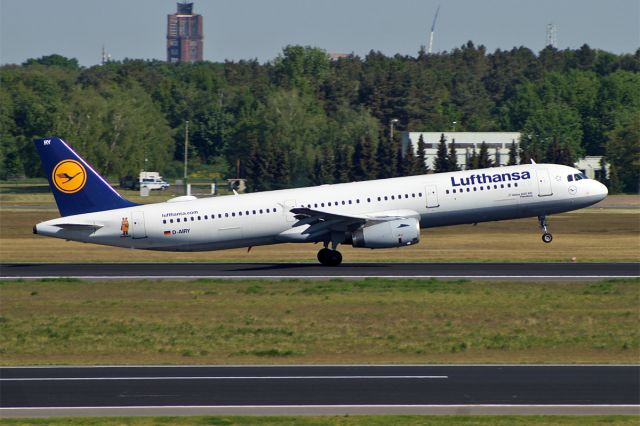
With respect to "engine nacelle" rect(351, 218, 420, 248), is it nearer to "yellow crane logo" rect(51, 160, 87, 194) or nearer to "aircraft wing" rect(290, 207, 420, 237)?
"aircraft wing" rect(290, 207, 420, 237)

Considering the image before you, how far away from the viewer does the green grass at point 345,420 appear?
20922mm

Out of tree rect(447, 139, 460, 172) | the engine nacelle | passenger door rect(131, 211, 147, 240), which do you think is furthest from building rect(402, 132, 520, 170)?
passenger door rect(131, 211, 147, 240)

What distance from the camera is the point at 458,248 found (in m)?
60.1

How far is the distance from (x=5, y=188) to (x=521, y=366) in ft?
413

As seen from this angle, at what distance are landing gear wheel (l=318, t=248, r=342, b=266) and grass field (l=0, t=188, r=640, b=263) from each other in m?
3.72

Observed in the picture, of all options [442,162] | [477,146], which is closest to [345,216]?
[442,162]

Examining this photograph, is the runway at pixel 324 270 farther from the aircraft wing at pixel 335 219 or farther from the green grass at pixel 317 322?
the green grass at pixel 317 322

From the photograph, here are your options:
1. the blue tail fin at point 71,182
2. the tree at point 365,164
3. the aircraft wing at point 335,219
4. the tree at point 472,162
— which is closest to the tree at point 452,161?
the tree at point 472,162

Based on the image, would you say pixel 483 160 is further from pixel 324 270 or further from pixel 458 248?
pixel 324 270

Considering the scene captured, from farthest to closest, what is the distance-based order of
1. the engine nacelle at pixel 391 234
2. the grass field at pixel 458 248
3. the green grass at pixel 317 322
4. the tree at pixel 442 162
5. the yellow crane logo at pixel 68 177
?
the tree at pixel 442 162
the grass field at pixel 458 248
the yellow crane logo at pixel 68 177
the engine nacelle at pixel 391 234
the green grass at pixel 317 322

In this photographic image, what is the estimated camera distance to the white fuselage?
161 ft

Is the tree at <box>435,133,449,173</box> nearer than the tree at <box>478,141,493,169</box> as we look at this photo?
No

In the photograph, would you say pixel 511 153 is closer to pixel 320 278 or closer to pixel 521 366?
pixel 320 278

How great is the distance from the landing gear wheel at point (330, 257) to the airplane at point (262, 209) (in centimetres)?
7
